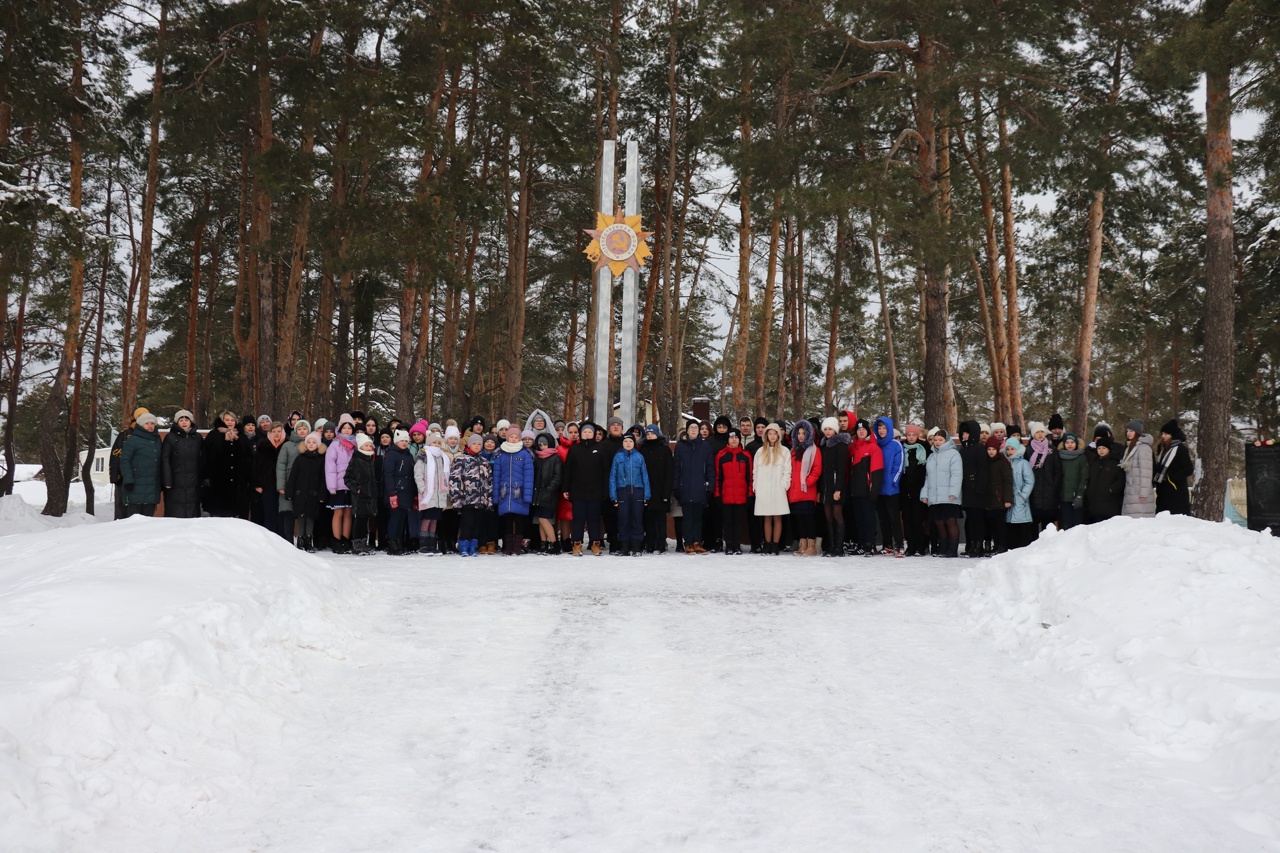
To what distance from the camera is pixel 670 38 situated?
2512cm

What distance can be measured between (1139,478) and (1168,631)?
6192mm

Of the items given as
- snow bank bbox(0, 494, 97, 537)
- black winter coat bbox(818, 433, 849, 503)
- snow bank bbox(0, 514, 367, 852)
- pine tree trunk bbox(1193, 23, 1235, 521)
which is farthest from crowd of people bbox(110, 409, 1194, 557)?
snow bank bbox(0, 494, 97, 537)

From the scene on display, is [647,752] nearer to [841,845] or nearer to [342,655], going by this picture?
[841,845]

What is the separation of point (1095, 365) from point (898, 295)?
14.9 meters

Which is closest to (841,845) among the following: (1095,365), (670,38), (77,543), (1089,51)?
(77,543)

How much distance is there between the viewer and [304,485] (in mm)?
11031

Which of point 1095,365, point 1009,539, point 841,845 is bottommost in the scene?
point 841,845

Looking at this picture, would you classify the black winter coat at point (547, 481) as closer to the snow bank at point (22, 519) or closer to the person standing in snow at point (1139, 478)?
the person standing in snow at point (1139, 478)

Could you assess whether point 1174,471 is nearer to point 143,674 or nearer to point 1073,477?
point 1073,477

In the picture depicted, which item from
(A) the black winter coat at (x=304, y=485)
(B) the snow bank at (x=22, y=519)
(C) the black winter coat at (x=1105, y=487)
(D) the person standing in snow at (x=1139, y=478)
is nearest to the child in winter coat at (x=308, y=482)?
(A) the black winter coat at (x=304, y=485)

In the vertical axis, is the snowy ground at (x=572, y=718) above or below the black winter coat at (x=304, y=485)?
below

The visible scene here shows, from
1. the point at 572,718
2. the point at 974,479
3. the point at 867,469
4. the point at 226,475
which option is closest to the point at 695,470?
the point at 867,469

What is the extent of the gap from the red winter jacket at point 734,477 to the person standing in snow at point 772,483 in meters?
0.11

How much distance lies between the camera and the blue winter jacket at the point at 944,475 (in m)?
11.2
